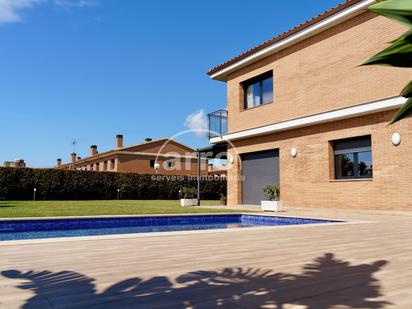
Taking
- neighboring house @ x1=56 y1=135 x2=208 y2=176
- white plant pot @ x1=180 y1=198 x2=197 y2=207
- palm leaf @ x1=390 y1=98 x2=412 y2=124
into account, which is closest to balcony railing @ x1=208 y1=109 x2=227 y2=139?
white plant pot @ x1=180 y1=198 x2=197 y2=207

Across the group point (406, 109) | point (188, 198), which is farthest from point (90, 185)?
point (406, 109)

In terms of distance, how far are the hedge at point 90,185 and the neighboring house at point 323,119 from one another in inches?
433

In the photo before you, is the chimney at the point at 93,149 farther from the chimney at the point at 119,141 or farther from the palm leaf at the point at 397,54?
the palm leaf at the point at 397,54

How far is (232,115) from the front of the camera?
18938 mm

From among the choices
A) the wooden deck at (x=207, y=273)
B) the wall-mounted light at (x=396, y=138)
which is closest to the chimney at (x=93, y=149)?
the wall-mounted light at (x=396, y=138)

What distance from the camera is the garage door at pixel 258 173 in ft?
55.5

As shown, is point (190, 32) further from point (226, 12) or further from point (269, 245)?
point (269, 245)

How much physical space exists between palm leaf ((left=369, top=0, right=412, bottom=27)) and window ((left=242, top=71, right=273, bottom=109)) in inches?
663

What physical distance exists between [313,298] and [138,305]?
1.31 meters

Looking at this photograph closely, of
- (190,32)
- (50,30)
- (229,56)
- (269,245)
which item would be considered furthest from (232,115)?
(269,245)

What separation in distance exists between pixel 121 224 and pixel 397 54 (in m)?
10.6

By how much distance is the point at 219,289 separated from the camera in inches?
120

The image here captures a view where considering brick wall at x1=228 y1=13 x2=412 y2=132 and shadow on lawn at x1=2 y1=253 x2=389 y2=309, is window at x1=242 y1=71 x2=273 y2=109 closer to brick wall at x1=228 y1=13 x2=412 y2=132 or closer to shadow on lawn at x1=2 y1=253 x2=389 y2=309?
brick wall at x1=228 y1=13 x2=412 y2=132

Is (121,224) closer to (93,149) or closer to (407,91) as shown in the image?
(407,91)
